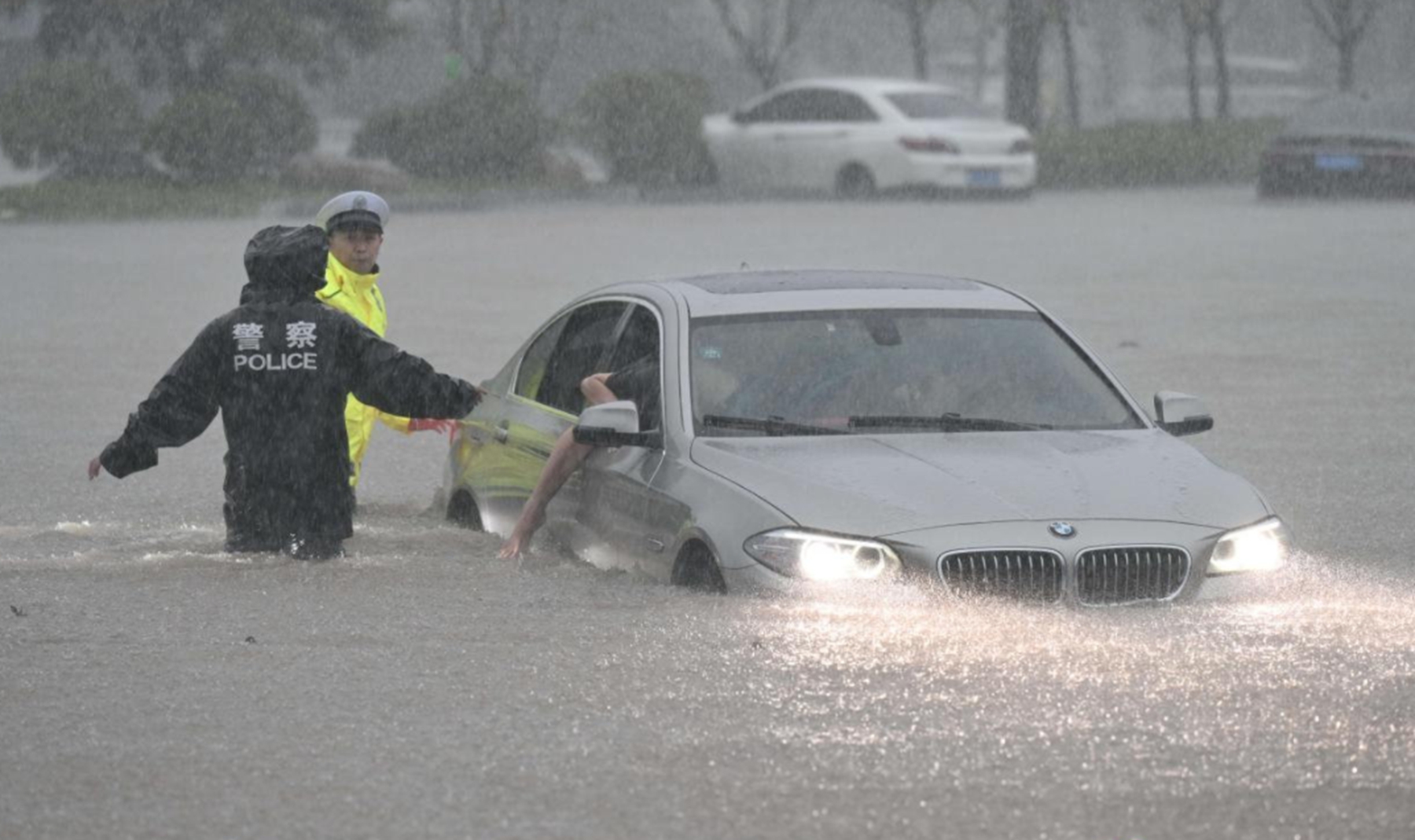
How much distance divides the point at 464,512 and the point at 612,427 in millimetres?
1950

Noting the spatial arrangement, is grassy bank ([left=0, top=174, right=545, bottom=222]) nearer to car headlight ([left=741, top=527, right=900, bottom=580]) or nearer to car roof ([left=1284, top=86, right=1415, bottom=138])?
car roof ([left=1284, top=86, right=1415, bottom=138])

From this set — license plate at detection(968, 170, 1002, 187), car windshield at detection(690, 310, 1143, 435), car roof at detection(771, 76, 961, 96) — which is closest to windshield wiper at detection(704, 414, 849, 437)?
car windshield at detection(690, 310, 1143, 435)

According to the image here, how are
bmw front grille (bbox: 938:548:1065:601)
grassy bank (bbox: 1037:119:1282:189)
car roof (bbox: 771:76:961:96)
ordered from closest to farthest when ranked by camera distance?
bmw front grille (bbox: 938:548:1065:601) < car roof (bbox: 771:76:961:96) < grassy bank (bbox: 1037:119:1282:189)

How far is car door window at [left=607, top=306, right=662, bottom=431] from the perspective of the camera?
8656mm

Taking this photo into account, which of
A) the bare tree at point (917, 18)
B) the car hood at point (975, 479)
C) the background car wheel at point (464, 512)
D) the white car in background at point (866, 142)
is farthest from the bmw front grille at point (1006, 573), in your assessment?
the bare tree at point (917, 18)

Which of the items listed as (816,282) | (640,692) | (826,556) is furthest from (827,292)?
(640,692)

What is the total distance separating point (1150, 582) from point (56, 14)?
1411 inches

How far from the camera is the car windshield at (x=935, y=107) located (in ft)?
116

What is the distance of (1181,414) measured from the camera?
8586mm

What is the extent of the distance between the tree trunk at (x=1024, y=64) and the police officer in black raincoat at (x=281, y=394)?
37132mm

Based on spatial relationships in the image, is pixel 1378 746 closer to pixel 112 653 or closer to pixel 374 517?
pixel 112 653

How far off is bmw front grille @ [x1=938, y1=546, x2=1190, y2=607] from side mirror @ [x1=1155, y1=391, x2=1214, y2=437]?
1.10 m

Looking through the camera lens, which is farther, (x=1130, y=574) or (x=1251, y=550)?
(x=1251, y=550)

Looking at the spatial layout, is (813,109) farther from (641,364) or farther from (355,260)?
(641,364)
